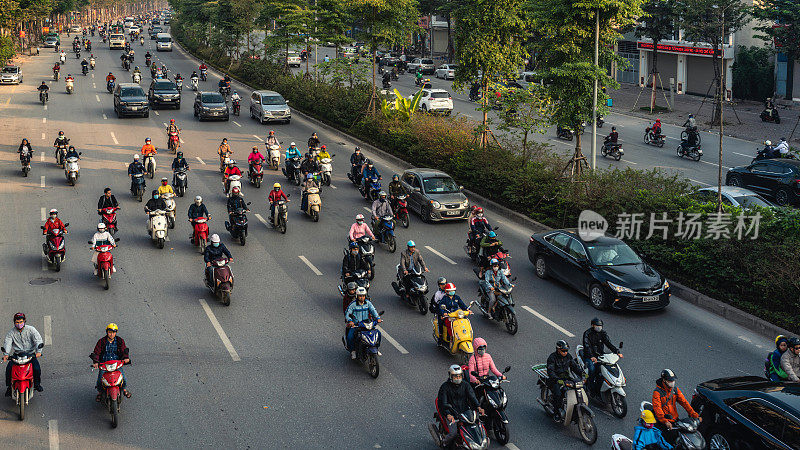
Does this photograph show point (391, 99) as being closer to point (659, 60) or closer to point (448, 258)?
point (448, 258)

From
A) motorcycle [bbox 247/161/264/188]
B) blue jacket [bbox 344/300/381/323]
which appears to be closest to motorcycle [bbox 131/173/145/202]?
motorcycle [bbox 247/161/264/188]

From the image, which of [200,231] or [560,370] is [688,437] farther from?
[200,231]

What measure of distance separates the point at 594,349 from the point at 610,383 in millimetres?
774

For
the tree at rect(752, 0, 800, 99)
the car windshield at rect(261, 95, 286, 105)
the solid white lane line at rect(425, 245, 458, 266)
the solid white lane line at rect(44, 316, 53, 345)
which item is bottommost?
the solid white lane line at rect(425, 245, 458, 266)

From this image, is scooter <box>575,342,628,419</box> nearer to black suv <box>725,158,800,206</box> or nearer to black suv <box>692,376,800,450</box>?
black suv <box>692,376,800,450</box>

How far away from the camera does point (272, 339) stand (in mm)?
16906

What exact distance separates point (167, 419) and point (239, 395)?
4.48ft

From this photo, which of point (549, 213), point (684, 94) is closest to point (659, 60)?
point (684, 94)

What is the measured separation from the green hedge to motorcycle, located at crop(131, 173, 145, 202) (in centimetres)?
1128

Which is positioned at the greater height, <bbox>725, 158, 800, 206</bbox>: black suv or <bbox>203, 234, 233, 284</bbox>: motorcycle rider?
<bbox>203, 234, 233, 284</bbox>: motorcycle rider

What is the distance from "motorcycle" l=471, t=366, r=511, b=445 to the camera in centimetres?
1257

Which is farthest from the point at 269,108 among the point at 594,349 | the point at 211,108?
the point at 594,349

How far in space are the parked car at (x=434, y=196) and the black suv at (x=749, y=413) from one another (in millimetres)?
14385

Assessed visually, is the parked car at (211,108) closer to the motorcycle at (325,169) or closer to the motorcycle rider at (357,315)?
the motorcycle at (325,169)
